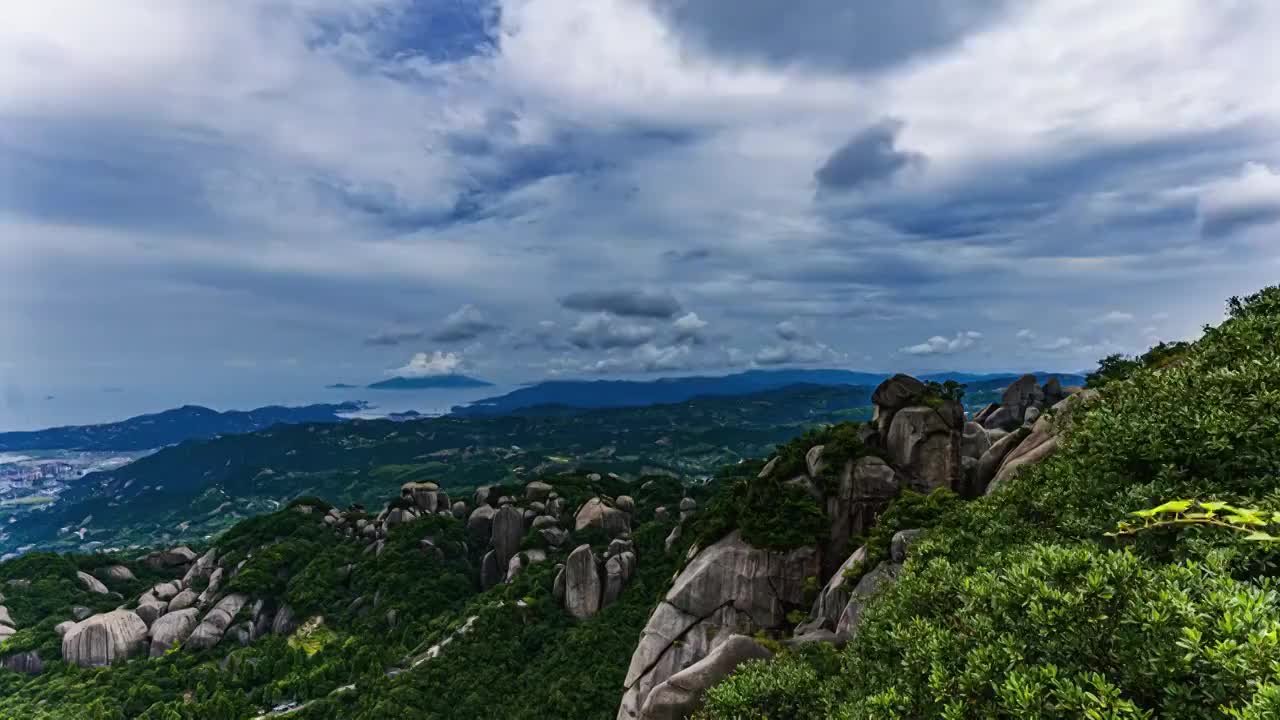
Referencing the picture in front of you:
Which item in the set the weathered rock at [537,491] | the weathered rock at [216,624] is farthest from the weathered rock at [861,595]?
the weathered rock at [216,624]

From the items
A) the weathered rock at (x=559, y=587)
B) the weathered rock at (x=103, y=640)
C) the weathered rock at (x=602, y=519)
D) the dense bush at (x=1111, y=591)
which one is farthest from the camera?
the weathered rock at (x=602, y=519)

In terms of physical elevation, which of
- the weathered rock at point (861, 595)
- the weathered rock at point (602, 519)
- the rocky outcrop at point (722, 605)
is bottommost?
the weathered rock at point (602, 519)

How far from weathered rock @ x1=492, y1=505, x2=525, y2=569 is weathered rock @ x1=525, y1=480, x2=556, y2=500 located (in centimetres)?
771

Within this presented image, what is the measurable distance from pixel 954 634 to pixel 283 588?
112 meters

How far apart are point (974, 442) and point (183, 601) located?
119752 mm

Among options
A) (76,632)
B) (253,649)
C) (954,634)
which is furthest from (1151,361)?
(76,632)

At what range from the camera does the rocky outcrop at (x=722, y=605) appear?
134 ft

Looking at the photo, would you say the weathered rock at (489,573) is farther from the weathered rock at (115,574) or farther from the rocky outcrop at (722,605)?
the weathered rock at (115,574)

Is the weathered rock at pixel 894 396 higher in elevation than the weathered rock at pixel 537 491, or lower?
higher

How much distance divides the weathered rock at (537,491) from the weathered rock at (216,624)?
4803cm

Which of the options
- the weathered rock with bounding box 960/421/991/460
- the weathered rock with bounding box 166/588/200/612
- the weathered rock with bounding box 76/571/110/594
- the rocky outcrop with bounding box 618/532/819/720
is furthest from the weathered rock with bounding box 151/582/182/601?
the weathered rock with bounding box 960/421/991/460

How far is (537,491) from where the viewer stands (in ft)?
355

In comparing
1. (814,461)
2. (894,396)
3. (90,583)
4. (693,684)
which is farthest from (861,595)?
(90,583)

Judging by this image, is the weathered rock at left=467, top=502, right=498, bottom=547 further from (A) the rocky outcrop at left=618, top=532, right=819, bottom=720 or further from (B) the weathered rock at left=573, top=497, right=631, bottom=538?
(A) the rocky outcrop at left=618, top=532, right=819, bottom=720
